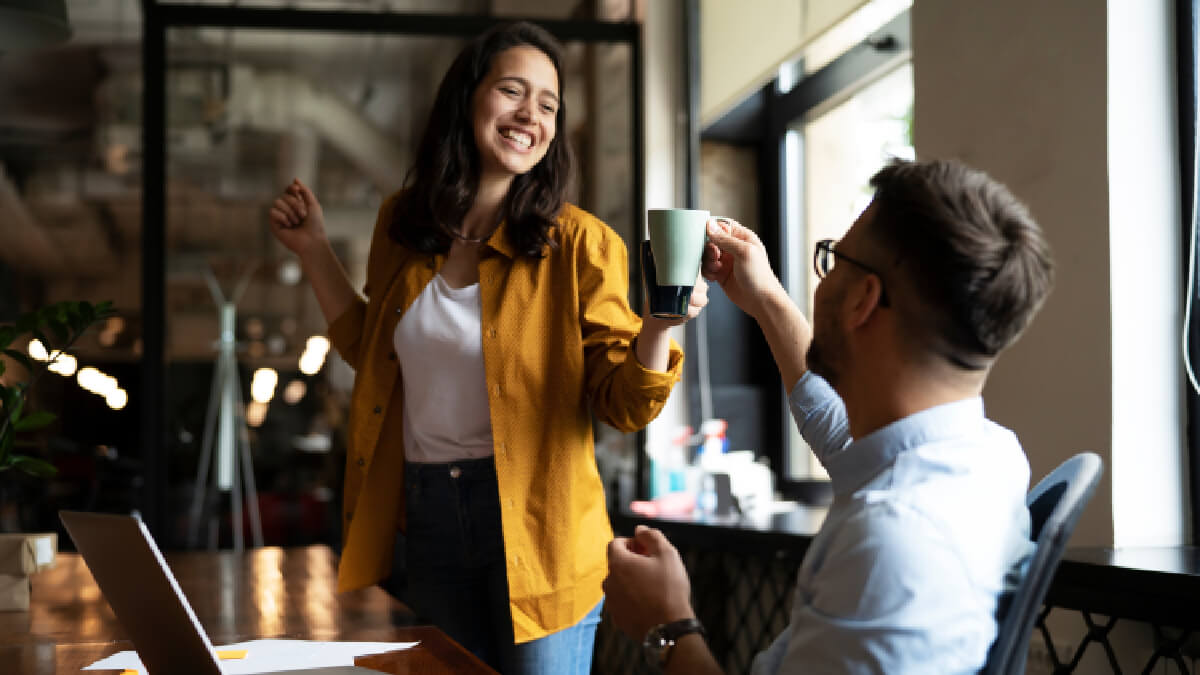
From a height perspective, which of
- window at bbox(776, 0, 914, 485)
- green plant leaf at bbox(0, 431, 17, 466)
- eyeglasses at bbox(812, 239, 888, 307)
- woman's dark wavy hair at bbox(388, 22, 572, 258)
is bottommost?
green plant leaf at bbox(0, 431, 17, 466)

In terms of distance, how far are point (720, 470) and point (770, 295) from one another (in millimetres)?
1991

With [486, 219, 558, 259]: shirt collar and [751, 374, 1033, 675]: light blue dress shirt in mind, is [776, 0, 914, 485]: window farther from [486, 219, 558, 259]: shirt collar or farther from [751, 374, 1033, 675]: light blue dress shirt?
[751, 374, 1033, 675]: light blue dress shirt

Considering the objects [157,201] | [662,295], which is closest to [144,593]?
[662,295]

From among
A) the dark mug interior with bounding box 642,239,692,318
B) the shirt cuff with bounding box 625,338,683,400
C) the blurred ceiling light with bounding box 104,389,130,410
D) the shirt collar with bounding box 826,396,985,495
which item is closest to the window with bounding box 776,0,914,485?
the shirt cuff with bounding box 625,338,683,400

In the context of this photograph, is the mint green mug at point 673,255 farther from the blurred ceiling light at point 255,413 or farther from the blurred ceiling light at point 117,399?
the blurred ceiling light at point 117,399

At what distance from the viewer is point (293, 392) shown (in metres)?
3.99

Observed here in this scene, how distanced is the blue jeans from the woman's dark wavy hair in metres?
0.36

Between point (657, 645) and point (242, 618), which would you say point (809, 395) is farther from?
point (242, 618)

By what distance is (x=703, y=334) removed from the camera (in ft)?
12.9

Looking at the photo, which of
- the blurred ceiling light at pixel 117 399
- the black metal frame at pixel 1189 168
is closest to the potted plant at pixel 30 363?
the black metal frame at pixel 1189 168

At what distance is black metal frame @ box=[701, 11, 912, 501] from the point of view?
11.0 ft

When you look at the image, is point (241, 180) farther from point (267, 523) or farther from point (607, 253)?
point (607, 253)

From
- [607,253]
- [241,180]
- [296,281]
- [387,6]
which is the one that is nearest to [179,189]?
[241,180]

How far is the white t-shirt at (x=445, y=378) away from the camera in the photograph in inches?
59.6
